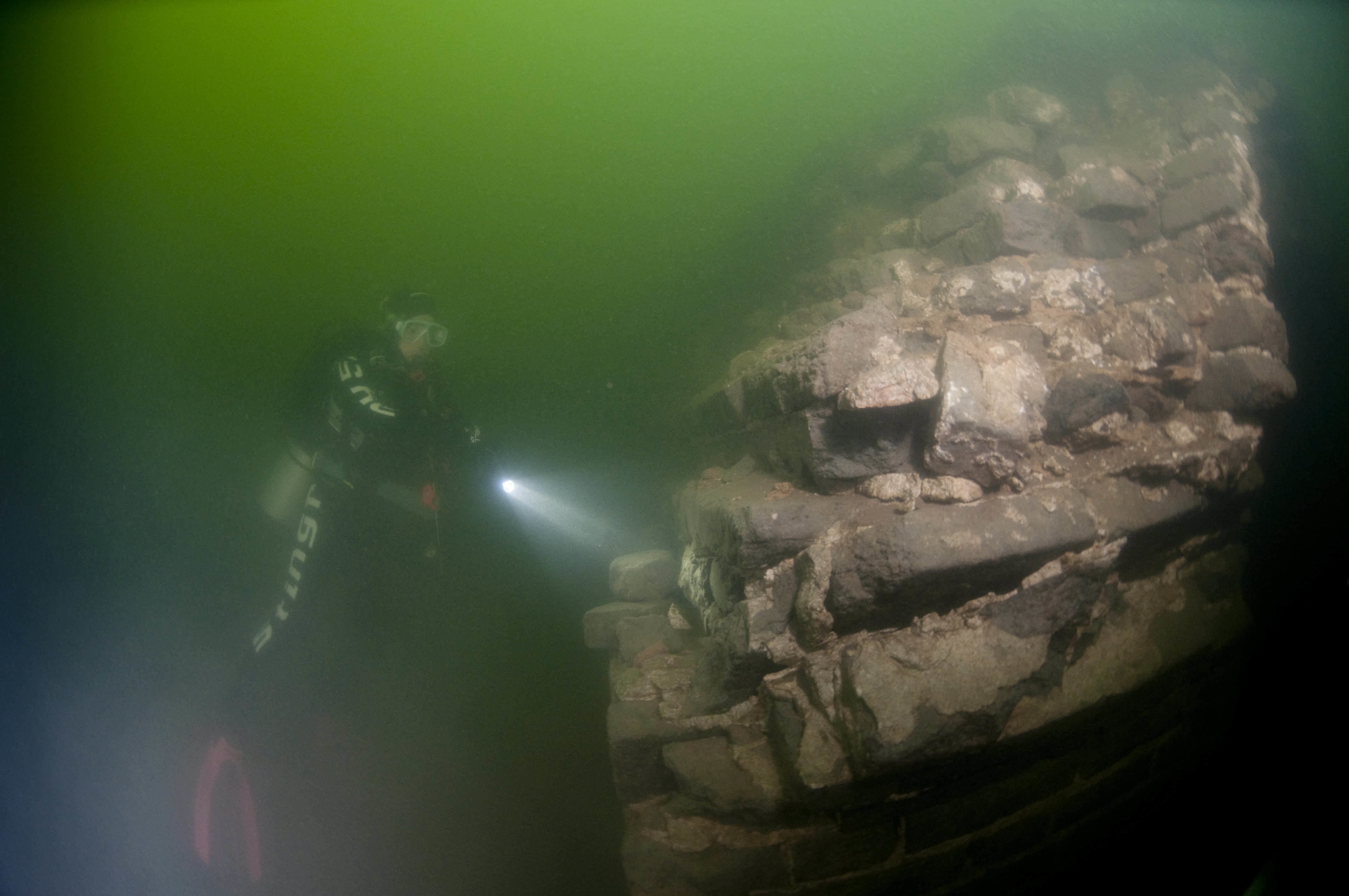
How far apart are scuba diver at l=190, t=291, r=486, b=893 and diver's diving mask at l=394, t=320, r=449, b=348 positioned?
0.02 metres

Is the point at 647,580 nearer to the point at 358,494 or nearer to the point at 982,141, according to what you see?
the point at 358,494

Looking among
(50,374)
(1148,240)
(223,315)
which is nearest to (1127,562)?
(1148,240)

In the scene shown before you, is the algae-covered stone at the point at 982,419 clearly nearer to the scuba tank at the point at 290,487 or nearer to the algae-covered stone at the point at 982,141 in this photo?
the algae-covered stone at the point at 982,141

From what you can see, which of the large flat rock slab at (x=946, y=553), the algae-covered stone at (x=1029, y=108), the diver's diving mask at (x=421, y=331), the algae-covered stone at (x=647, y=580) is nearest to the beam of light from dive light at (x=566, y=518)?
the diver's diving mask at (x=421, y=331)

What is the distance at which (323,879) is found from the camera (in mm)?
3463

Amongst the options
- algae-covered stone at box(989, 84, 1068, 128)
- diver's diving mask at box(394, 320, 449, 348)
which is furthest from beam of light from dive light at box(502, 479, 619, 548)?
algae-covered stone at box(989, 84, 1068, 128)

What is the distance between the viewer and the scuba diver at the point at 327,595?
3723mm

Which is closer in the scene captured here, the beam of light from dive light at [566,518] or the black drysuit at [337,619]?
the black drysuit at [337,619]

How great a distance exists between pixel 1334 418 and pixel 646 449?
5.10 metres

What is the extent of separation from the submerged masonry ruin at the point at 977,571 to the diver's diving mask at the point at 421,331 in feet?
12.0

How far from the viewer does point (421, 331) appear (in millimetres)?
4605

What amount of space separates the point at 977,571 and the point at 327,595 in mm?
5100

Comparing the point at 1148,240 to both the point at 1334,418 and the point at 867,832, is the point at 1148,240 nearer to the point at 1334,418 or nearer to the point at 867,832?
the point at 1334,418

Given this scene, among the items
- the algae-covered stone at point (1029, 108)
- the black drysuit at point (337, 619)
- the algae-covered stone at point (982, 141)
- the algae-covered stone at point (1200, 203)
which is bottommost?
the black drysuit at point (337, 619)
